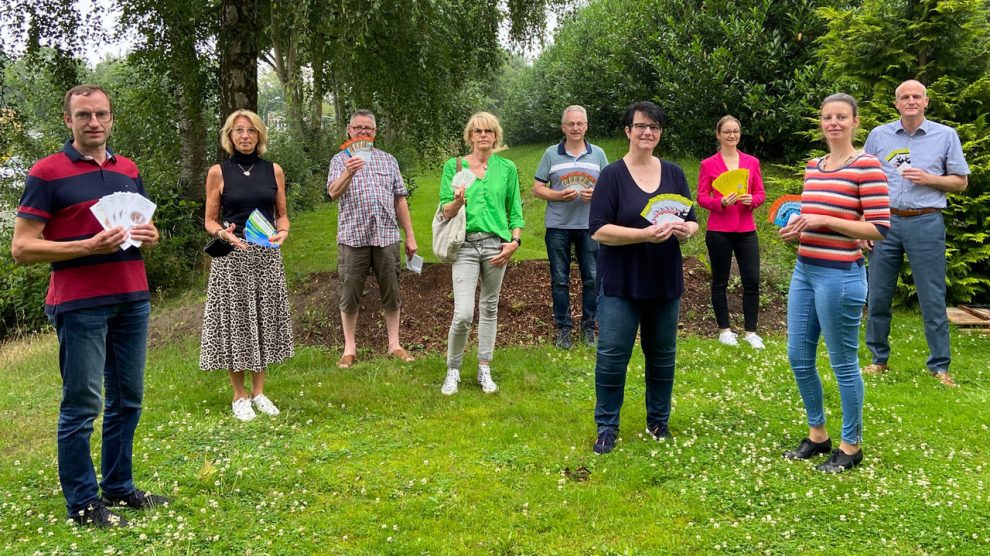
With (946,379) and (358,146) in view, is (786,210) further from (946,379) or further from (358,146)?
(358,146)

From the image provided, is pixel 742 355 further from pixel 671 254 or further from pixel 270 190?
pixel 270 190

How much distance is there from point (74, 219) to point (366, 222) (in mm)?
3107

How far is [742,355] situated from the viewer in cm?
660

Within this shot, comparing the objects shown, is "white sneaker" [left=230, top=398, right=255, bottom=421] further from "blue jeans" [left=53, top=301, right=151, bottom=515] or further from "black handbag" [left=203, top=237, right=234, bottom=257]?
"blue jeans" [left=53, top=301, right=151, bottom=515]

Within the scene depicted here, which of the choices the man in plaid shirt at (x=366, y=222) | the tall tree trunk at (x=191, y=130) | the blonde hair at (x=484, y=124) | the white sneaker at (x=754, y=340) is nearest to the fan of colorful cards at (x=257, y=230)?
the man in plaid shirt at (x=366, y=222)

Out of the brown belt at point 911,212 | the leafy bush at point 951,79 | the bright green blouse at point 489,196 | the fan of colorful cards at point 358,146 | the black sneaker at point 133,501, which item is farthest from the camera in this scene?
the leafy bush at point 951,79

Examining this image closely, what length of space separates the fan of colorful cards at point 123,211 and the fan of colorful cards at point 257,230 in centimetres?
145

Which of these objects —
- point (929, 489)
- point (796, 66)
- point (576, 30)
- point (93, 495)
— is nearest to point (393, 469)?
point (93, 495)

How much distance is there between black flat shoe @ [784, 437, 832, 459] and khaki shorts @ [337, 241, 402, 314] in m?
3.87

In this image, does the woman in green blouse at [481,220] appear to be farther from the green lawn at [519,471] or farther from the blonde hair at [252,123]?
the blonde hair at [252,123]

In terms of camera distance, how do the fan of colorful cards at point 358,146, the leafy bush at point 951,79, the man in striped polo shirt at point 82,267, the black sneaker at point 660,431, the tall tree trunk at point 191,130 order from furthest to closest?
the tall tree trunk at point 191,130 → the leafy bush at point 951,79 → the fan of colorful cards at point 358,146 → the black sneaker at point 660,431 → the man in striped polo shirt at point 82,267

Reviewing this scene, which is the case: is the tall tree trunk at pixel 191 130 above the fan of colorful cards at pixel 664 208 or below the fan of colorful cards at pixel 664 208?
above

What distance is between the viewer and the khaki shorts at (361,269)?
257 inches

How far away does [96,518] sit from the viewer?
3596 mm
